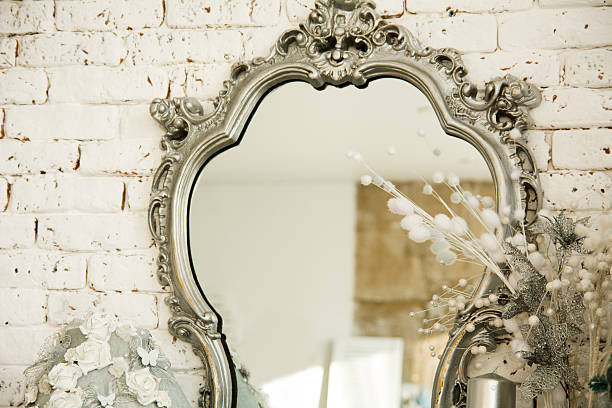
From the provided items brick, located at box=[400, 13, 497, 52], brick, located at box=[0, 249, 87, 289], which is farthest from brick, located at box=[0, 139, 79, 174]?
brick, located at box=[400, 13, 497, 52]

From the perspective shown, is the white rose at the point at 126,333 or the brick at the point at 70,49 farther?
the brick at the point at 70,49

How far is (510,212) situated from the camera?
1.49 m

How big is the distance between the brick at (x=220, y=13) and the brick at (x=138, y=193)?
41cm

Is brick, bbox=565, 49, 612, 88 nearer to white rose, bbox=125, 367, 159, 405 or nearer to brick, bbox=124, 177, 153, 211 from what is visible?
brick, bbox=124, 177, 153, 211

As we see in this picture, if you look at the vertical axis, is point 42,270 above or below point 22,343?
above

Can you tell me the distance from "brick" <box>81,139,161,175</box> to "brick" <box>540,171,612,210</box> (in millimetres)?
937

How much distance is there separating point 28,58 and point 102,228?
514mm

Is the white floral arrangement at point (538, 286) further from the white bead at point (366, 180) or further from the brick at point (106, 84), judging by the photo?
the brick at point (106, 84)

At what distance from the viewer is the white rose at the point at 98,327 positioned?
150 cm

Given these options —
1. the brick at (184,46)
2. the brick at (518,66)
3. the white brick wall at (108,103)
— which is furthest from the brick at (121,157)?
the brick at (518,66)

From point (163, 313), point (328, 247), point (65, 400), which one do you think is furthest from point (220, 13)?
point (65, 400)

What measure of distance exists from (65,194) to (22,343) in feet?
1.28

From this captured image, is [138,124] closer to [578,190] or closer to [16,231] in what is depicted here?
[16,231]

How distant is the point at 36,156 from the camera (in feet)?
5.90
